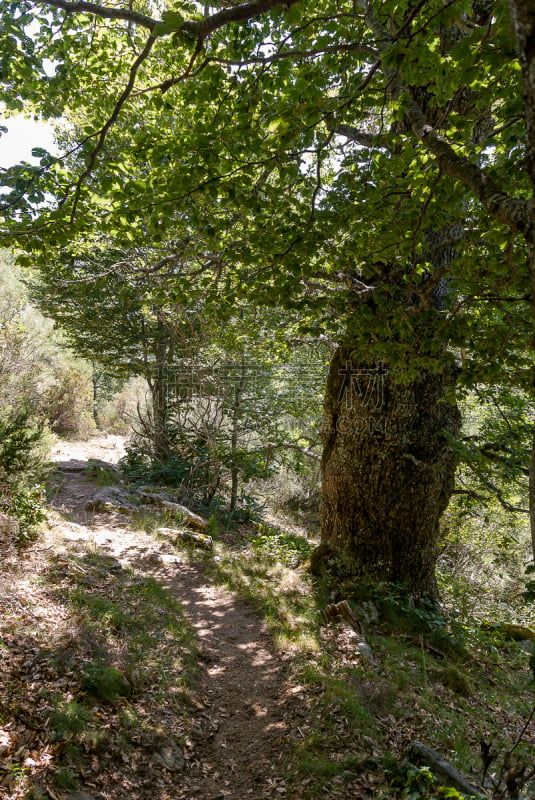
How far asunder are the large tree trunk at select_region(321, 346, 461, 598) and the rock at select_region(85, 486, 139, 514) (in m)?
5.45

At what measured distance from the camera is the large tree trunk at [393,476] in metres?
6.23

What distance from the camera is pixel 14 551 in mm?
5422

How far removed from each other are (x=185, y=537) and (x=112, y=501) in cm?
234

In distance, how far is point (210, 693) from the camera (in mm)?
4543

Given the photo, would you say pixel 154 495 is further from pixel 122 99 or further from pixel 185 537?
pixel 122 99

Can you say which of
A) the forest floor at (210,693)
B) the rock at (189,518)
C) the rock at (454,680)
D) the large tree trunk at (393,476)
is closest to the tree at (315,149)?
the large tree trunk at (393,476)

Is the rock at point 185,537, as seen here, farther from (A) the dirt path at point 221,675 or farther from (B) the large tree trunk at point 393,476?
(B) the large tree trunk at point 393,476

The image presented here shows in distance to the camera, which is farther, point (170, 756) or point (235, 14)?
point (170, 756)

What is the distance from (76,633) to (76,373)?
1855 cm

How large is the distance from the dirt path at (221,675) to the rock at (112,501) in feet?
0.90

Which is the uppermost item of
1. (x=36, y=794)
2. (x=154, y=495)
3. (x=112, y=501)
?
(x=36, y=794)

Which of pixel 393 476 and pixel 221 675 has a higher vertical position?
pixel 393 476

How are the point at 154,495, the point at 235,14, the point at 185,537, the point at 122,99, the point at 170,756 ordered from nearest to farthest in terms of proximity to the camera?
the point at 235,14 < the point at 122,99 < the point at 170,756 < the point at 185,537 < the point at 154,495

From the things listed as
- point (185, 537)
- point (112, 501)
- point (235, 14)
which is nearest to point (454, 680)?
point (185, 537)
